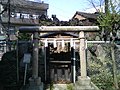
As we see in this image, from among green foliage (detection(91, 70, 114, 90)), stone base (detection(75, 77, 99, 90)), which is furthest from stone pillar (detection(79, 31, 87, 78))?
green foliage (detection(91, 70, 114, 90))

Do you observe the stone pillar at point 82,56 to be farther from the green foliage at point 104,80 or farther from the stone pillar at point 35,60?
the stone pillar at point 35,60

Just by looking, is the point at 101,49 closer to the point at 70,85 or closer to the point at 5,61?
the point at 70,85

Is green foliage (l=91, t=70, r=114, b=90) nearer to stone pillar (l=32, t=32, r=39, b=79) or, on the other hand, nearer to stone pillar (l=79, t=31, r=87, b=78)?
stone pillar (l=79, t=31, r=87, b=78)

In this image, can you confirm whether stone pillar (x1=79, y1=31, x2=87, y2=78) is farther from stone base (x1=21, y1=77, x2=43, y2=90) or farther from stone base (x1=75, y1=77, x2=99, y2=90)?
stone base (x1=21, y1=77, x2=43, y2=90)

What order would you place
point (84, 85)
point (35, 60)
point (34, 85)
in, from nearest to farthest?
1. point (34, 85)
2. point (84, 85)
3. point (35, 60)

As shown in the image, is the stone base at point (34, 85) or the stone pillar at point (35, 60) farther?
the stone pillar at point (35, 60)

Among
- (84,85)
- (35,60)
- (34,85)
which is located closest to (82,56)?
(84,85)

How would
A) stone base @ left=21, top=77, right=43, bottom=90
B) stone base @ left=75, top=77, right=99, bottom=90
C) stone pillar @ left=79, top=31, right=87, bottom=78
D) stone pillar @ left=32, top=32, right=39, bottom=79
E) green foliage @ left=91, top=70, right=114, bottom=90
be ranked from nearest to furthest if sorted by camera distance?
stone base @ left=21, top=77, right=43, bottom=90
stone base @ left=75, top=77, right=99, bottom=90
stone pillar @ left=32, top=32, right=39, bottom=79
stone pillar @ left=79, top=31, right=87, bottom=78
green foliage @ left=91, top=70, right=114, bottom=90

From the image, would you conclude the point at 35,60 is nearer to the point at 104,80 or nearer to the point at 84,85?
the point at 84,85

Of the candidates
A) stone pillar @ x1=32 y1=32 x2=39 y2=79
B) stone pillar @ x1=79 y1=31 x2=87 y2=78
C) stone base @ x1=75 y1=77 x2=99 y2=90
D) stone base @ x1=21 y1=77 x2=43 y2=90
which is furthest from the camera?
stone pillar @ x1=79 y1=31 x2=87 y2=78

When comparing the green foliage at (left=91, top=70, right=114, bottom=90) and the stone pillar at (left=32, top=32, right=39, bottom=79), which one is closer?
the stone pillar at (left=32, top=32, right=39, bottom=79)

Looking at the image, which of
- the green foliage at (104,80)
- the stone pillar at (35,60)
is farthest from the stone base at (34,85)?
the green foliage at (104,80)

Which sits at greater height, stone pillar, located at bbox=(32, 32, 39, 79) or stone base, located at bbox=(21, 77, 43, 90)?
stone pillar, located at bbox=(32, 32, 39, 79)

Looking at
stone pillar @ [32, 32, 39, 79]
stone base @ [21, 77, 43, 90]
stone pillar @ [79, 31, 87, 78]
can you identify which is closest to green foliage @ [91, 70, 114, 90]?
stone pillar @ [79, 31, 87, 78]
